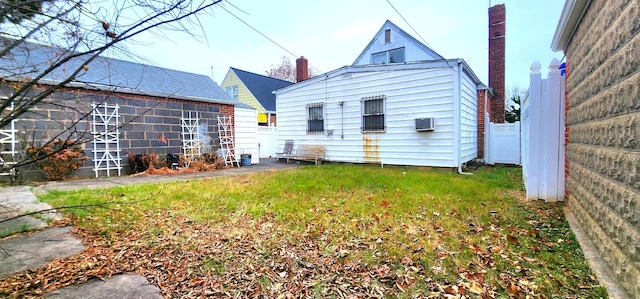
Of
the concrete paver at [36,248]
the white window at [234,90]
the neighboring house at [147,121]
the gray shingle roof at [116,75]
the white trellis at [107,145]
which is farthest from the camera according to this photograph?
the white window at [234,90]

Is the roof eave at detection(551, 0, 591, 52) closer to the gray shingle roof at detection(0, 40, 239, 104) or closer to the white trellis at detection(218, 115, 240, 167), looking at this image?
the gray shingle roof at detection(0, 40, 239, 104)

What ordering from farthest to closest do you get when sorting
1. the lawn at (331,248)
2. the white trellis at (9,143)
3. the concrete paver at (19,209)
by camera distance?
1. the white trellis at (9,143)
2. the concrete paver at (19,209)
3. the lawn at (331,248)

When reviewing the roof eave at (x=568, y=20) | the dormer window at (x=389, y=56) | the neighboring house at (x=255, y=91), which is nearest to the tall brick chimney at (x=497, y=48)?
the dormer window at (x=389, y=56)

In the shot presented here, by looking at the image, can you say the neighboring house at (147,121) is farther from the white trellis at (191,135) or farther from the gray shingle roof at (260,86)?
the gray shingle roof at (260,86)

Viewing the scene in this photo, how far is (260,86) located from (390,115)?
524 inches

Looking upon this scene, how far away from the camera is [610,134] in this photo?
7.27ft

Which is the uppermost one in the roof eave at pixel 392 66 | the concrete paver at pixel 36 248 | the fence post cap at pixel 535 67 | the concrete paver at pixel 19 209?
the roof eave at pixel 392 66

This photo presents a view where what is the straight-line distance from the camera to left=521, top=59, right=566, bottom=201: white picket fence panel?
4020mm

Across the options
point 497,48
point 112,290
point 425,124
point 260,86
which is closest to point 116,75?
point 112,290

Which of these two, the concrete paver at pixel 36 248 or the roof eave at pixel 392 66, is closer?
the concrete paver at pixel 36 248

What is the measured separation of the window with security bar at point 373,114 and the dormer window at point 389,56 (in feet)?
17.0

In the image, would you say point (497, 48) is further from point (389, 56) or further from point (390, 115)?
point (390, 115)

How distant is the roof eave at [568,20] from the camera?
9.53 feet

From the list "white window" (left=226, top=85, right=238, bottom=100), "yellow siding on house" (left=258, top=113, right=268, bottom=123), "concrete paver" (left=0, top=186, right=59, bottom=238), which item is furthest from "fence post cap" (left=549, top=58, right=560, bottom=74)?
"white window" (left=226, top=85, right=238, bottom=100)
